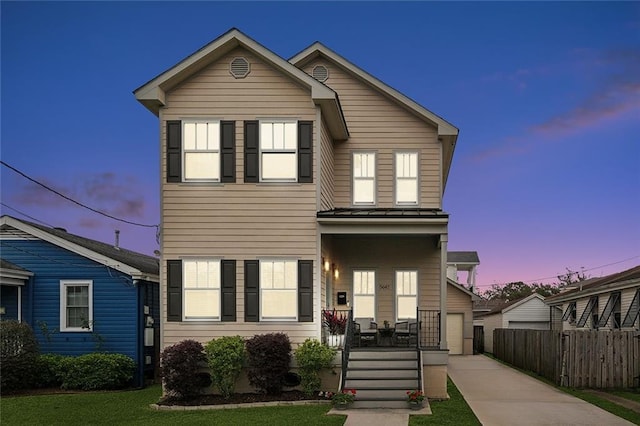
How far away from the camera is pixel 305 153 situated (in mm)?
15734

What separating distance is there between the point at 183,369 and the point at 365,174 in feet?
24.7

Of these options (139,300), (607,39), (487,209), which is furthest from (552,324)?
(139,300)

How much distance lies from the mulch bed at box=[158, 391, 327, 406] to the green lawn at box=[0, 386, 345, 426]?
64 cm

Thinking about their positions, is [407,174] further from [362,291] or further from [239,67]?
[239,67]

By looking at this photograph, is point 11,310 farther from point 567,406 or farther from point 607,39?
point 607,39

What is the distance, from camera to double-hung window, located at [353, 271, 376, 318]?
741 inches

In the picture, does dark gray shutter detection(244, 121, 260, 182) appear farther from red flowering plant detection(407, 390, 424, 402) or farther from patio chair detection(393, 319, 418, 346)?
red flowering plant detection(407, 390, 424, 402)

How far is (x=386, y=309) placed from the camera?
18.8 meters

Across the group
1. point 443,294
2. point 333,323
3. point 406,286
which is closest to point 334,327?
point 333,323

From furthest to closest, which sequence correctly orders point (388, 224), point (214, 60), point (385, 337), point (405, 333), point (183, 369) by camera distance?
1. point (385, 337)
2. point (405, 333)
3. point (388, 224)
4. point (214, 60)
5. point (183, 369)

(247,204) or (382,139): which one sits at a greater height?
(382,139)

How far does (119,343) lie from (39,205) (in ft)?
28.7

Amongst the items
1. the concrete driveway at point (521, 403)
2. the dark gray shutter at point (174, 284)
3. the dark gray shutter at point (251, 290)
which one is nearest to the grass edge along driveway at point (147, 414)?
the concrete driveway at point (521, 403)

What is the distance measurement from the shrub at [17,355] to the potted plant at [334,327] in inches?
312
